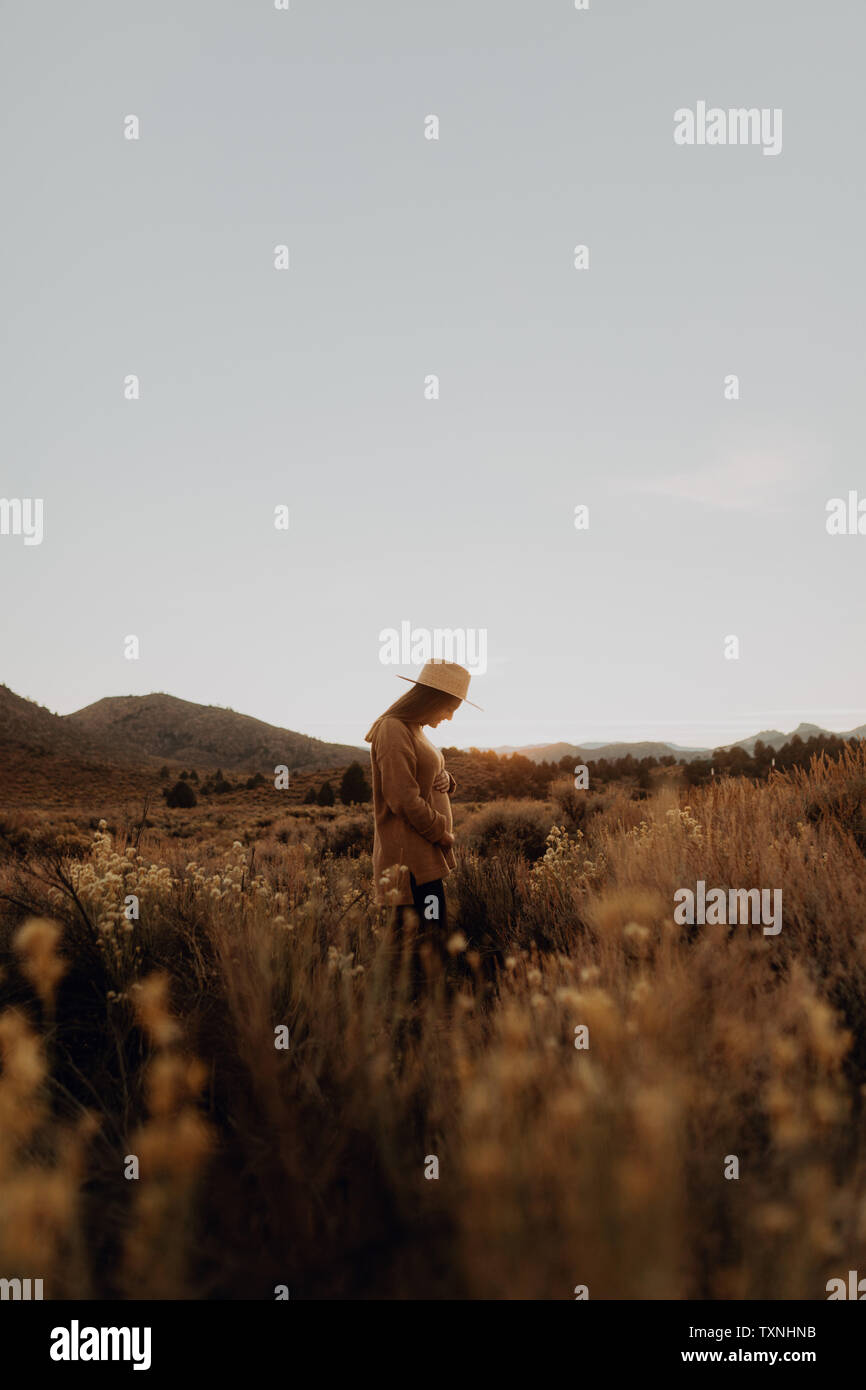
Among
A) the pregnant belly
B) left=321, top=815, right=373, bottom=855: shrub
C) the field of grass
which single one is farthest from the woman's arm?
left=321, top=815, right=373, bottom=855: shrub

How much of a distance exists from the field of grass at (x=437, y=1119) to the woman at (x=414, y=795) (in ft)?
2.66

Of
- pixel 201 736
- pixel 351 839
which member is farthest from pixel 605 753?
pixel 201 736

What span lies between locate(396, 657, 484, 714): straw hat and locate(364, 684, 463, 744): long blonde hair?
0.04 meters

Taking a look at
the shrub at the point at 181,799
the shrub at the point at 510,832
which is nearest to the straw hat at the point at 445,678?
the shrub at the point at 510,832

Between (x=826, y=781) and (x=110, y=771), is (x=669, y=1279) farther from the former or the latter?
(x=110, y=771)

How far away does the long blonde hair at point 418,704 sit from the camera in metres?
5.06

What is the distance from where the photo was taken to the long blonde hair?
5059 mm

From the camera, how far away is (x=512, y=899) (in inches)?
229

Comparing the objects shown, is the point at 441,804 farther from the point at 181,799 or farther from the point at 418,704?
the point at 181,799

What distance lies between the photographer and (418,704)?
510 centimetres

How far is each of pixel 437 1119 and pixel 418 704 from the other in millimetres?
2986

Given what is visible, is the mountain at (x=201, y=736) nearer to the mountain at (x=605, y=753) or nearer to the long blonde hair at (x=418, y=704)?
the mountain at (x=605, y=753)

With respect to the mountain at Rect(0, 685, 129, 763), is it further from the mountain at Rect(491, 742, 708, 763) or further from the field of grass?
the field of grass

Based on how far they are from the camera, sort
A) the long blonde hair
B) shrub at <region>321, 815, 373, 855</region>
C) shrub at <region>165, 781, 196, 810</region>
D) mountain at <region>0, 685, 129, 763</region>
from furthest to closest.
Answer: mountain at <region>0, 685, 129, 763</region>, shrub at <region>165, 781, 196, 810</region>, shrub at <region>321, 815, 373, 855</region>, the long blonde hair
